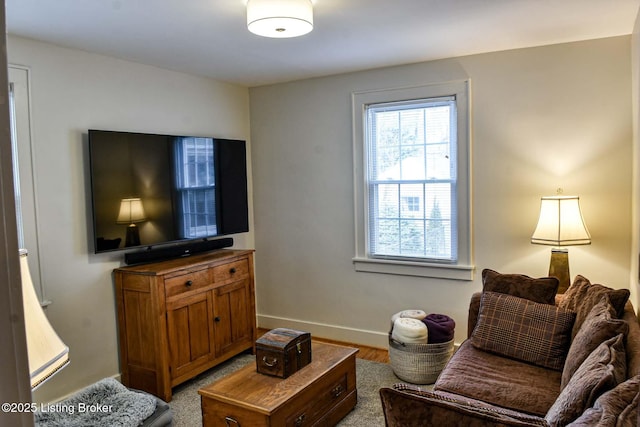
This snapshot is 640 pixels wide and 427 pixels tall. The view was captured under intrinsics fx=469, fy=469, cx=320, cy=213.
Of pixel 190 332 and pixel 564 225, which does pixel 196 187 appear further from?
pixel 564 225

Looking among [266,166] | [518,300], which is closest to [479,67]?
[518,300]

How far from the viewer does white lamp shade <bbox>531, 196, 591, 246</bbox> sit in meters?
3.04

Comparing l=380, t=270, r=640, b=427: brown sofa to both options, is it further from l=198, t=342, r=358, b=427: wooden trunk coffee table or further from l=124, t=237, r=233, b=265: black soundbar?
l=124, t=237, r=233, b=265: black soundbar

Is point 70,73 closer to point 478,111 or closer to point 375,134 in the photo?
point 375,134

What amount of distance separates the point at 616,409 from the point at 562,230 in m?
2.02

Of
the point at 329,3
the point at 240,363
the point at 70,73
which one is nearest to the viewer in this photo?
the point at 329,3

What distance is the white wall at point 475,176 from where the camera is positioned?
325 centimetres

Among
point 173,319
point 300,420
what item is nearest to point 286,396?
point 300,420

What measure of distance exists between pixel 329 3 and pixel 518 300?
1.95 metres

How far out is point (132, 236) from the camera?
3350mm

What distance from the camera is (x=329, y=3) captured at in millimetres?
2477

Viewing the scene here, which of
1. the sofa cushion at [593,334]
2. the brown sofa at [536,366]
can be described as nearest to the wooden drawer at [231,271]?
the brown sofa at [536,366]

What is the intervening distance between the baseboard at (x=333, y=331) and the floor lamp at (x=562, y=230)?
1.61 metres

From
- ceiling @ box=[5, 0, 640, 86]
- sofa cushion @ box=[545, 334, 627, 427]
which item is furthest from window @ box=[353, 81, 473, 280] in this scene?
sofa cushion @ box=[545, 334, 627, 427]
